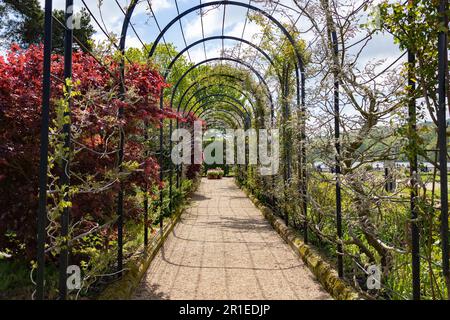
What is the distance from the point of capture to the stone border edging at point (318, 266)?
12.1ft

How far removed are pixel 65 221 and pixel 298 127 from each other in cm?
317

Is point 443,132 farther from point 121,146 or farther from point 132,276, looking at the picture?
point 132,276

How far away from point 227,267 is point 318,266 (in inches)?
46.5

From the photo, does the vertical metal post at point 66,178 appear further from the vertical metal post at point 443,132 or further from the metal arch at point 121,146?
the vertical metal post at point 443,132

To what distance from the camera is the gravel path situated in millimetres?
4156

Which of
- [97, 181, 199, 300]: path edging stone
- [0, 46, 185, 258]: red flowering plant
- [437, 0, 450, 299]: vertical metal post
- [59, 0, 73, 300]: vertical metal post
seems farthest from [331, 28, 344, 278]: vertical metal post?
[59, 0, 73, 300]: vertical metal post

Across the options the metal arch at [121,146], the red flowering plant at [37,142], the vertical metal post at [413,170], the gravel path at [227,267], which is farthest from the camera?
the gravel path at [227,267]

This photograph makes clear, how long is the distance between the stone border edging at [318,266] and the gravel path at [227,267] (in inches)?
3.6

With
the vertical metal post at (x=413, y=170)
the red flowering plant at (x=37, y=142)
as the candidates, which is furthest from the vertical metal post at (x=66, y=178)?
the vertical metal post at (x=413, y=170)

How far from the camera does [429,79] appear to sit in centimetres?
263

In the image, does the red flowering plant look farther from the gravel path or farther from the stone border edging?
the stone border edging

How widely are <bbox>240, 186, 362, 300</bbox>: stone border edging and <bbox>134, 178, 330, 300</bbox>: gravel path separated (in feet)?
0.30

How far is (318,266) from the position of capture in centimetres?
462
